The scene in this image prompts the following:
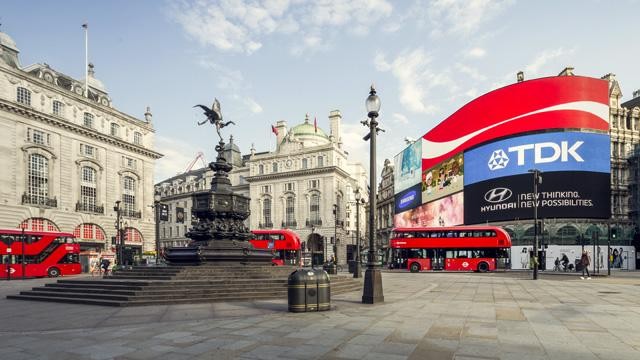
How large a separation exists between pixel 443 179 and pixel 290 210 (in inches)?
1213

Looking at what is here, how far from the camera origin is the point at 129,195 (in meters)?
63.2

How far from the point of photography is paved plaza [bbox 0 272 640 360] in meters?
7.64

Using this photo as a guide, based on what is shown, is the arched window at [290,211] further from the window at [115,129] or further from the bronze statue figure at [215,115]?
the bronze statue figure at [215,115]

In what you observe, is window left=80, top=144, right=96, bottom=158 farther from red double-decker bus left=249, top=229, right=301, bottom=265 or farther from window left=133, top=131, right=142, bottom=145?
red double-decker bus left=249, top=229, right=301, bottom=265

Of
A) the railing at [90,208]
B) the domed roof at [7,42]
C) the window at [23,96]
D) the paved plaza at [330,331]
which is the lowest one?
the paved plaza at [330,331]

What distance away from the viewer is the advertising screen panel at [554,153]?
5134 centimetres

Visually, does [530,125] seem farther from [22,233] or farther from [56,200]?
[56,200]

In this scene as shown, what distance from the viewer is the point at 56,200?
5125cm

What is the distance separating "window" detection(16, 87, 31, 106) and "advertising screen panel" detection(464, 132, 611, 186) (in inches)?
2287

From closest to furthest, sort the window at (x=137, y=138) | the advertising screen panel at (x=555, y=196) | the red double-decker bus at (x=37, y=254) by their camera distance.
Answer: the red double-decker bus at (x=37, y=254) → the advertising screen panel at (x=555, y=196) → the window at (x=137, y=138)

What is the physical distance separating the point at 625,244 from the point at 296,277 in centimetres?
5753

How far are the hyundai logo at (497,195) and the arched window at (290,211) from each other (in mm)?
37471

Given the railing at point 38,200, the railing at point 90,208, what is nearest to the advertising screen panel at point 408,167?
the railing at point 90,208

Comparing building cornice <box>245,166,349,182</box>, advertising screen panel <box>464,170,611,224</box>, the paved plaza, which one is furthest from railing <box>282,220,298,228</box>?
the paved plaza
